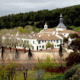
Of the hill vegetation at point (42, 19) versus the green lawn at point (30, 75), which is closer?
the green lawn at point (30, 75)

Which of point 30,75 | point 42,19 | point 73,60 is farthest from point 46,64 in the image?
point 42,19

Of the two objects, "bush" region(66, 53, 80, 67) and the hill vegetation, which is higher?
the hill vegetation

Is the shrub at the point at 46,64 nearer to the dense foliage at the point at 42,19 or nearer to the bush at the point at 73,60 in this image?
the bush at the point at 73,60

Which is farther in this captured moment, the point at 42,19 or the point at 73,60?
the point at 42,19

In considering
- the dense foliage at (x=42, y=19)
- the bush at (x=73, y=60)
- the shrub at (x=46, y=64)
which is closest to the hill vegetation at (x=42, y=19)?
the dense foliage at (x=42, y=19)

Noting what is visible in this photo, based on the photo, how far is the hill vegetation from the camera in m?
89.8

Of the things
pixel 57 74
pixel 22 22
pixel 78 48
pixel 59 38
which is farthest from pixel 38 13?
pixel 57 74

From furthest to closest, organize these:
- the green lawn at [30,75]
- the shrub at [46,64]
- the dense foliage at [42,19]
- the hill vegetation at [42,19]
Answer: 1. the dense foliage at [42,19]
2. the hill vegetation at [42,19]
3. the shrub at [46,64]
4. the green lawn at [30,75]

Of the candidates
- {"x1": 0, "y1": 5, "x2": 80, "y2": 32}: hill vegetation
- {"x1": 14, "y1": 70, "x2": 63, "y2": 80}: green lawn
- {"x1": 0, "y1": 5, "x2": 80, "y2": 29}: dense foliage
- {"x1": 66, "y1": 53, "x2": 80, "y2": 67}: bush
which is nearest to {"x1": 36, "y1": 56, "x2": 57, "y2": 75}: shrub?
{"x1": 14, "y1": 70, "x2": 63, "y2": 80}: green lawn

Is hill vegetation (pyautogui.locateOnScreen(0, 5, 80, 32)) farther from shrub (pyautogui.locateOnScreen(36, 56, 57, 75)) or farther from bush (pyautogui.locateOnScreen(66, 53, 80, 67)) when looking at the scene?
bush (pyautogui.locateOnScreen(66, 53, 80, 67))

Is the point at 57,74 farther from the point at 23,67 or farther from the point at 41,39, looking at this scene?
the point at 41,39

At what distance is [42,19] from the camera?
97438 mm

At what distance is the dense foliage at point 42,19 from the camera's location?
9031 cm

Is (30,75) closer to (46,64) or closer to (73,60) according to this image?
(46,64)
